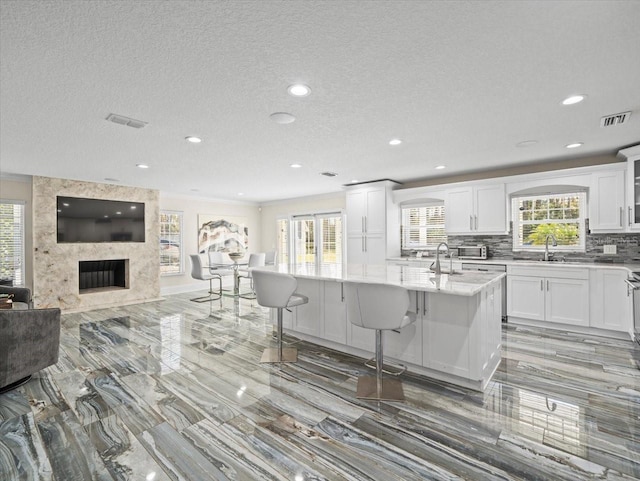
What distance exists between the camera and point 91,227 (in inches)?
243

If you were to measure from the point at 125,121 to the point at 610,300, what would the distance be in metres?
6.09

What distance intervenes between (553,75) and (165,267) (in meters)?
7.93

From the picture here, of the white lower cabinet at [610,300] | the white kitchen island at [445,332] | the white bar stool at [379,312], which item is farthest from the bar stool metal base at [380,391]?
the white lower cabinet at [610,300]

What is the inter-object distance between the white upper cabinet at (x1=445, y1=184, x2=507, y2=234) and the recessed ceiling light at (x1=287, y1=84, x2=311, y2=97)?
13.1ft

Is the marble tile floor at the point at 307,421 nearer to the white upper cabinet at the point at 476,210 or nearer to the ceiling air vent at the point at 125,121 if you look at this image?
the white upper cabinet at the point at 476,210

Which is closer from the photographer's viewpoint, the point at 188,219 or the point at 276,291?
the point at 276,291

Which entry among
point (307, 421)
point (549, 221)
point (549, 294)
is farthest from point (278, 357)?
point (549, 221)

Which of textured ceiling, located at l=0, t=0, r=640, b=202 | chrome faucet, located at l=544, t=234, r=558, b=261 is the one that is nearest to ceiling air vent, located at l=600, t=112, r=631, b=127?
textured ceiling, located at l=0, t=0, r=640, b=202

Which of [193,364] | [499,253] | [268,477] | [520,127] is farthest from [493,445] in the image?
[499,253]

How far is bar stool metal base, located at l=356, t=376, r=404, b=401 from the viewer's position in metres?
2.49

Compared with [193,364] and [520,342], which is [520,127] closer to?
[520,342]

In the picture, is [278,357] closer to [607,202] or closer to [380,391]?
[380,391]

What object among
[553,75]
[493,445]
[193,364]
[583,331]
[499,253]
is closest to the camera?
[493,445]

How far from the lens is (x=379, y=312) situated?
8.02ft
